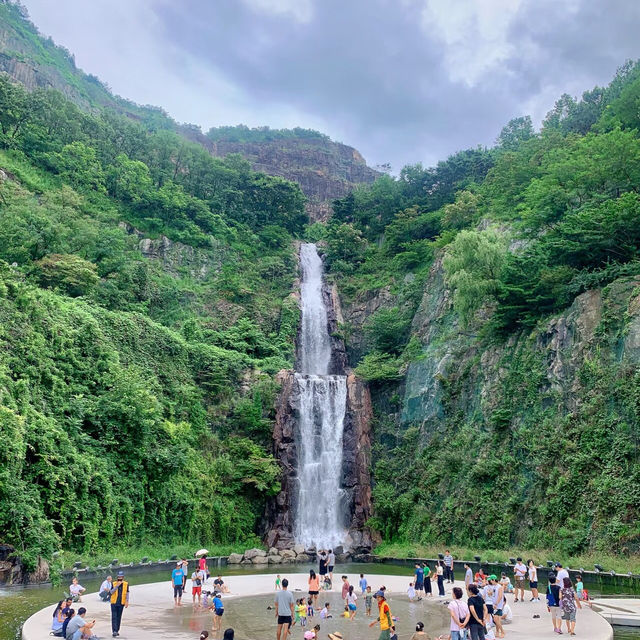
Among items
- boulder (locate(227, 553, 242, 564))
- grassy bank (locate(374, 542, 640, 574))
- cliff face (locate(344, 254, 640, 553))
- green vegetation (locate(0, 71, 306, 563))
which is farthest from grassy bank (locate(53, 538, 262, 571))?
cliff face (locate(344, 254, 640, 553))

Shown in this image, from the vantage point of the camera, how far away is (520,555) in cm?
2111

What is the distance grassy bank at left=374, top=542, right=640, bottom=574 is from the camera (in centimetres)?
1767

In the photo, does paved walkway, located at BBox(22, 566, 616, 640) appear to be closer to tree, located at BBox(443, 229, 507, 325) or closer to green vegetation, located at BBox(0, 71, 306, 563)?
green vegetation, located at BBox(0, 71, 306, 563)

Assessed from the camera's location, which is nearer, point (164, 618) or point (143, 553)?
point (164, 618)

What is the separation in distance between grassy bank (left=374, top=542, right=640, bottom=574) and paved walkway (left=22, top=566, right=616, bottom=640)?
11.4ft

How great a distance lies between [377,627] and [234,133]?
10749 centimetres

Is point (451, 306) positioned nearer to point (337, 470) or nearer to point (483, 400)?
point (483, 400)

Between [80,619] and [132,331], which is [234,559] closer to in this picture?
[132,331]

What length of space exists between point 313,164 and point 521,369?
75131 millimetres

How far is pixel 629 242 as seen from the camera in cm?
2534

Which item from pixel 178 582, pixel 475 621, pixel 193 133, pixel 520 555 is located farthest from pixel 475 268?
pixel 193 133

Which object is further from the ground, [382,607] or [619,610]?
[382,607]

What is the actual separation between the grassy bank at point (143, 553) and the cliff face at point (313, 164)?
53836 millimetres

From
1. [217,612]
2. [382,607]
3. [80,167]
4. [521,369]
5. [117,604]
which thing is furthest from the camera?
[80,167]
